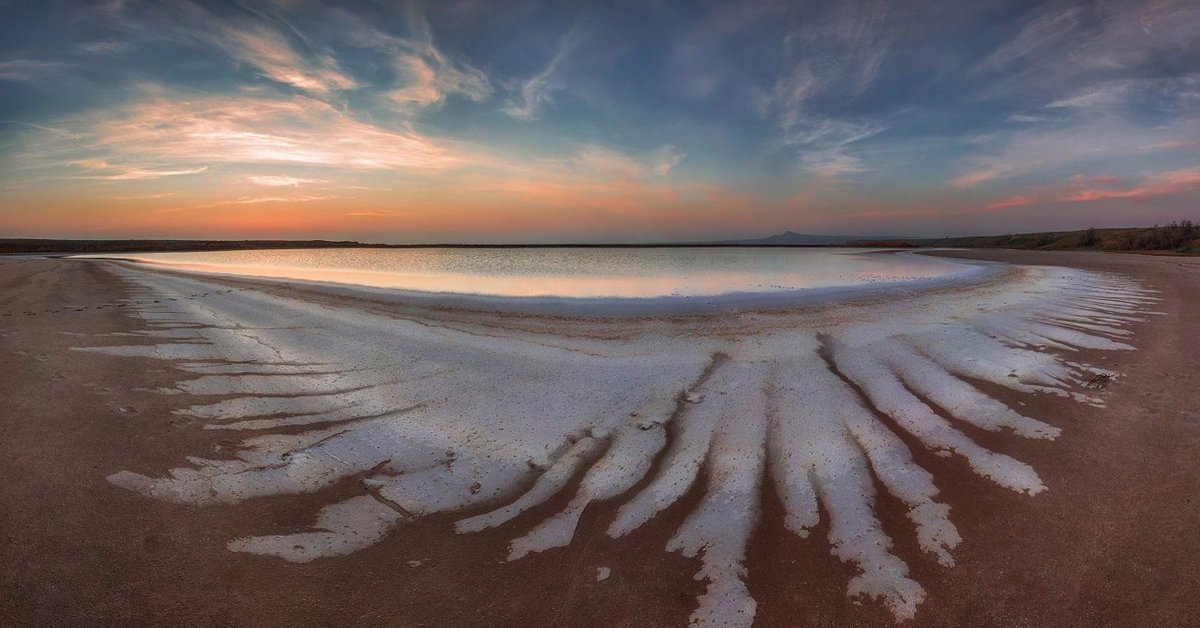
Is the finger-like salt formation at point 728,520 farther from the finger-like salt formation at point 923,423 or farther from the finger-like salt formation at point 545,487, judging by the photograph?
the finger-like salt formation at point 923,423

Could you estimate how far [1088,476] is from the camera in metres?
4.06

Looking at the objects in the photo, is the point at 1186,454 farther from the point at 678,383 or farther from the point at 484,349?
the point at 484,349

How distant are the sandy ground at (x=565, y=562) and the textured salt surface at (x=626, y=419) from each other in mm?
150

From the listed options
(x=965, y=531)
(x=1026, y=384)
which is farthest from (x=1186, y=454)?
(x=965, y=531)

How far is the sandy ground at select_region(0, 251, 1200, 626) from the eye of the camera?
2.73 metres

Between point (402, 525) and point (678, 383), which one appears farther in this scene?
point (678, 383)

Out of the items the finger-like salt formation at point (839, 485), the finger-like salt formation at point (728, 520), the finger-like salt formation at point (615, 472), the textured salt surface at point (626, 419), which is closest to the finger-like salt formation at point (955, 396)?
the textured salt surface at point (626, 419)

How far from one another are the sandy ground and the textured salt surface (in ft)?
0.49

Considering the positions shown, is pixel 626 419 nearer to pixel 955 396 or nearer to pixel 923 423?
pixel 923 423

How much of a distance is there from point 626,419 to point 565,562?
7.77 feet

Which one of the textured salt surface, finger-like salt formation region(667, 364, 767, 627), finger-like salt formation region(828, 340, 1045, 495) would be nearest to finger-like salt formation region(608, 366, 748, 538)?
the textured salt surface

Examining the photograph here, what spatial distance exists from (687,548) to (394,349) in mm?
6852

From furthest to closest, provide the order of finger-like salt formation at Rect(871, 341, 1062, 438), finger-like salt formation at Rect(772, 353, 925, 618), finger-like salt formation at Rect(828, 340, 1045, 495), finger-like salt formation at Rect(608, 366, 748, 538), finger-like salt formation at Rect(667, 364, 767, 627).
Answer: finger-like salt formation at Rect(871, 341, 1062, 438)
finger-like salt formation at Rect(828, 340, 1045, 495)
finger-like salt formation at Rect(608, 366, 748, 538)
finger-like salt formation at Rect(772, 353, 925, 618)
finger-like salt formation at Rect(667, 364, 767, 627)

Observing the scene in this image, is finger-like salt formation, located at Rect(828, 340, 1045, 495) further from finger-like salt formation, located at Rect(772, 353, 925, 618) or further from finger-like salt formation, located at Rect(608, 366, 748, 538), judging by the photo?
finger-like salt formation, located at Rect(608, 366, 748, 538)
